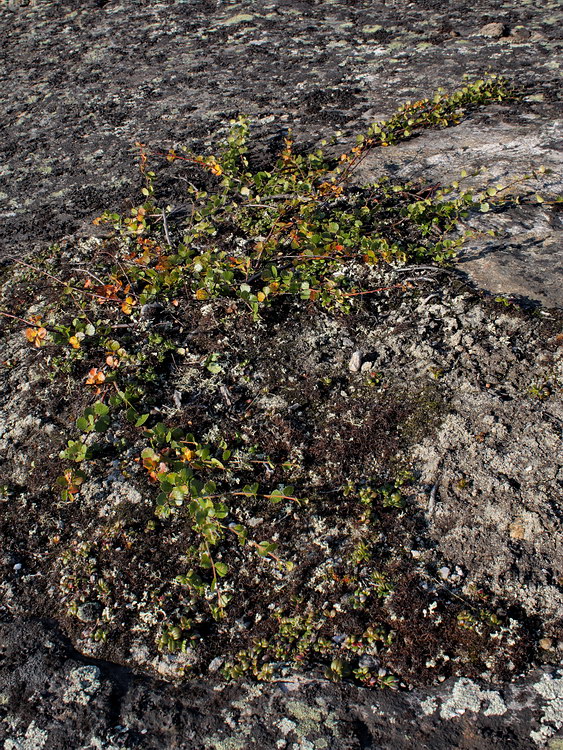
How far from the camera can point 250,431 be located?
1966mm

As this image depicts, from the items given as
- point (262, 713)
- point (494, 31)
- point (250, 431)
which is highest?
point (494, 31)

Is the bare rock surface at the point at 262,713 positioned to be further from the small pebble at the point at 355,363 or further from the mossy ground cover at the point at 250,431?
the small pebble at the point at 355,363

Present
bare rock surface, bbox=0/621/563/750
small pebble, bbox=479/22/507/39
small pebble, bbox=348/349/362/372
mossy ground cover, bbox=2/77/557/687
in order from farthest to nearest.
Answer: small pebble, bbox=479/22/507/39
small pebble, bbox=348/349/362/372
mossy ground cover, bbox=2/77/557/687
bare rock surface, bbox=0/621/563/750

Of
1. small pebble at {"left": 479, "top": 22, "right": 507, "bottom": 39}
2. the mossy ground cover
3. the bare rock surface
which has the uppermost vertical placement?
small pebble at {"left": 479, "top": 22, "right": 507, "bottom": 39}

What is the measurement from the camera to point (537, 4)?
406 centimetres

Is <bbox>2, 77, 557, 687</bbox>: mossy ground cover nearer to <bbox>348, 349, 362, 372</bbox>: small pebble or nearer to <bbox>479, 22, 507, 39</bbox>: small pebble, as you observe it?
<bbox>348, 349, 362, 372</bbox>: small pebble

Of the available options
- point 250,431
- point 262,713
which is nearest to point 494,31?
point 250,431

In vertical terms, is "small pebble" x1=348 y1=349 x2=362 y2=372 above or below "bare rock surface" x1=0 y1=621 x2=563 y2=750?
above

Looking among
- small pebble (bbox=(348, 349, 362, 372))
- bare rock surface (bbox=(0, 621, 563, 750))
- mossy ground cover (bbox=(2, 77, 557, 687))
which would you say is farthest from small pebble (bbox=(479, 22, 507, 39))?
bare rock surface (bbox=(0, 621, 563, 750))

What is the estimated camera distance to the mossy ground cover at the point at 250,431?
1.54 metres

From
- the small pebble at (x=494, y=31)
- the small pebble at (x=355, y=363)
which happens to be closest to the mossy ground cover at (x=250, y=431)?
the small pebble at (x=355, y=363)

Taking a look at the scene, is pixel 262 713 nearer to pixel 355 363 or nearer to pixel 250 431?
pixel 250 431

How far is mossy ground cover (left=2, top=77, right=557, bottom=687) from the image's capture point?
154 centimetres

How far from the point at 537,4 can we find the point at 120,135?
109 inches
